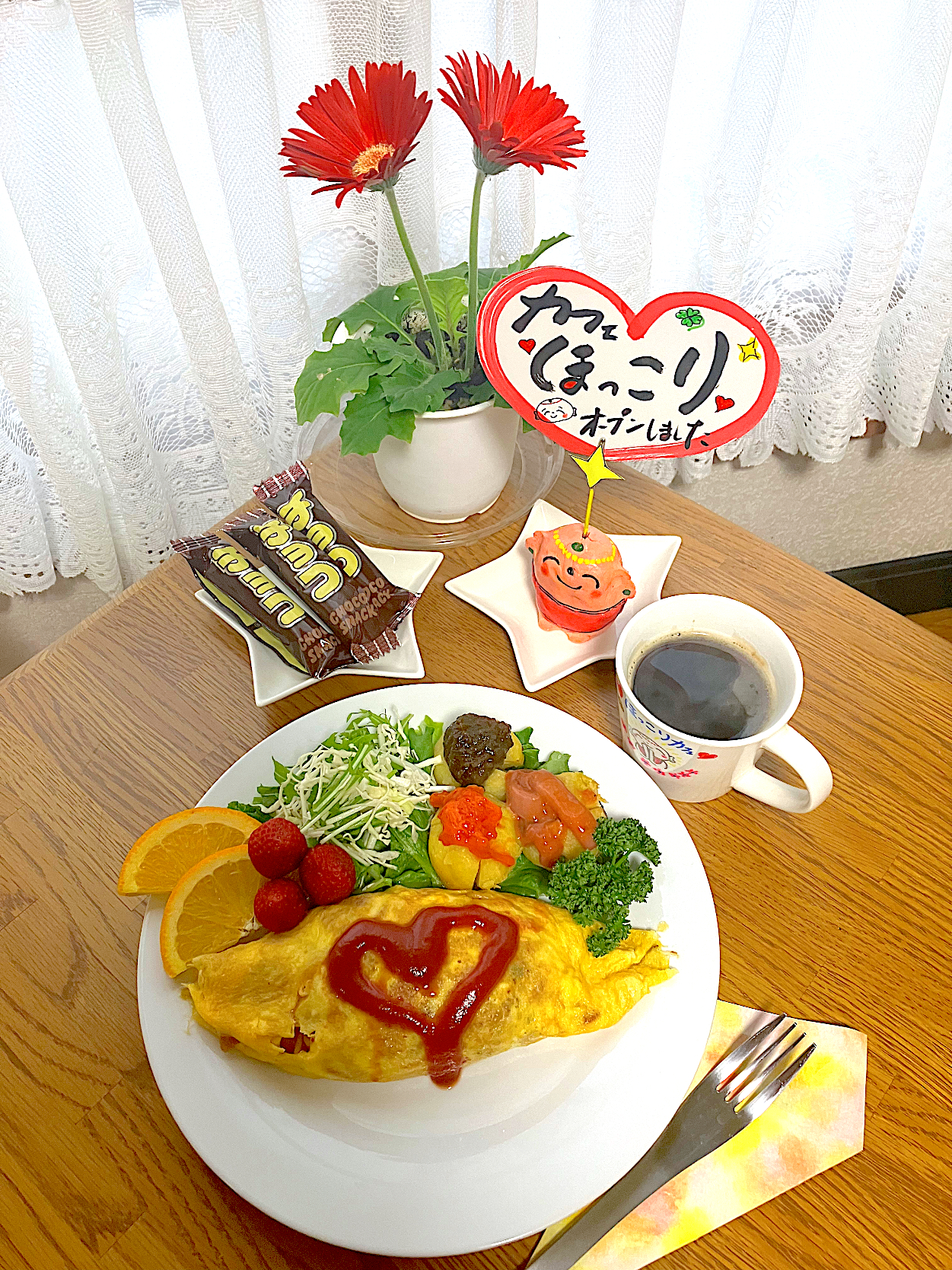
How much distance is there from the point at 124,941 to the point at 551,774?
46 centimetres

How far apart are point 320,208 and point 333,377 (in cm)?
36

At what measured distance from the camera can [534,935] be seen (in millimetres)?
844

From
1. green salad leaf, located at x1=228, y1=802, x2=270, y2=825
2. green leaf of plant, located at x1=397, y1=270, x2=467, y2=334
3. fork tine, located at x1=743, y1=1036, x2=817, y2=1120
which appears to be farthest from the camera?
green leaf of plant, located at x1=397, y1=270, x2=467, y2=334

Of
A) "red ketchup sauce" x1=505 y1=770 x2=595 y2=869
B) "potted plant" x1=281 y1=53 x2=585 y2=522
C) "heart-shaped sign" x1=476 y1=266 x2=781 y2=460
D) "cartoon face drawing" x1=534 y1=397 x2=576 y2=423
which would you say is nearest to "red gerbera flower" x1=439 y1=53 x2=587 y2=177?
"potted plant" x1=281 y1=53 x2=585 y2=522

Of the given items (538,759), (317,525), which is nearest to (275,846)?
(538,759)

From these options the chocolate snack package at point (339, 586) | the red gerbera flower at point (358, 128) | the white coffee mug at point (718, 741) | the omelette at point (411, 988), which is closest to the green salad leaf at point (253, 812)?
the omelette at point (411, 988)

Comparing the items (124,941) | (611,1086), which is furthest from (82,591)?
(611,1086)

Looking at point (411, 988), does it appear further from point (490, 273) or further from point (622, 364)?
point (490, 273)

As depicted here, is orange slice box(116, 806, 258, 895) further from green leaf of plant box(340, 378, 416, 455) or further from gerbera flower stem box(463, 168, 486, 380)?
gerbera flower stem box(463, 168, 486, 380)

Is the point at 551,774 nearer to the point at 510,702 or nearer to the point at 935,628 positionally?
the point at 510,702

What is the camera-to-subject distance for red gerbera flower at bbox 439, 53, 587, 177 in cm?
87

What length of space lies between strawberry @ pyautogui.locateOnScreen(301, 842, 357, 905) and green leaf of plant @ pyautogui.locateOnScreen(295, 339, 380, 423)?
1.62ft

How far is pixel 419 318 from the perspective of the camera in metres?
1.13

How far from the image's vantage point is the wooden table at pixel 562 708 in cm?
75
